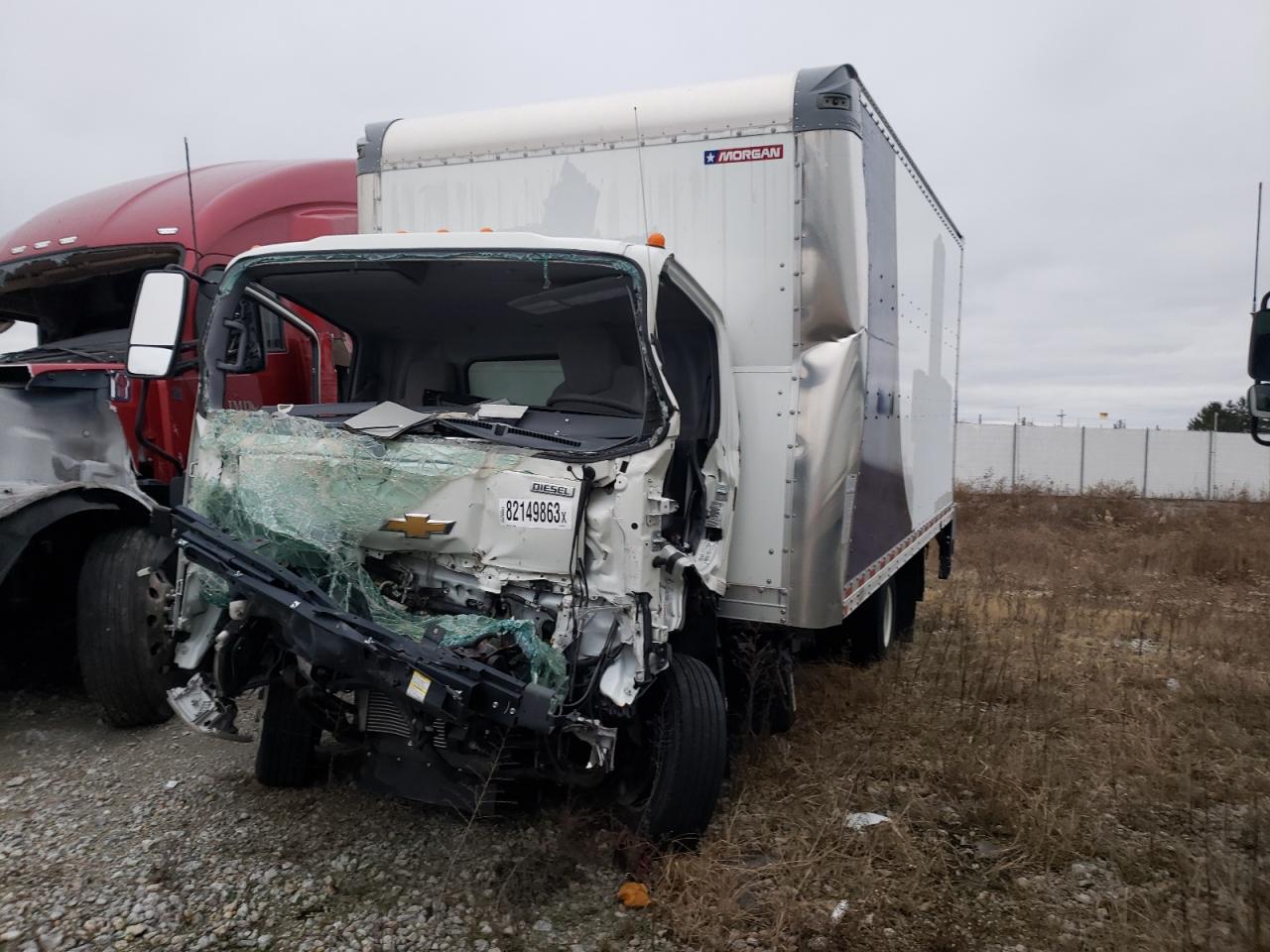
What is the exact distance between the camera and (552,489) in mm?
3512

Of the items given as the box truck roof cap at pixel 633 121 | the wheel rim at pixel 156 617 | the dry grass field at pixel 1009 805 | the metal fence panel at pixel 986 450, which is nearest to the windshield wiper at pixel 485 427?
the dry grass field at pixel 1009 805

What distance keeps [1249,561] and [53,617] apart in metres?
13.9

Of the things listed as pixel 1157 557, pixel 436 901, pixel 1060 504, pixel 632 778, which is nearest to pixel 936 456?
pixel 632 778

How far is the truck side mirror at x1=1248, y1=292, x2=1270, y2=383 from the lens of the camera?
4371 mm

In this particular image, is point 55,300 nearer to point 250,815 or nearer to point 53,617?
point 53,617

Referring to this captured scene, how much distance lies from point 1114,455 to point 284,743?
3138cm

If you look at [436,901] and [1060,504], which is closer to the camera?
[436,901]

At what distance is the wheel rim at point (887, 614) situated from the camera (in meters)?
6.98

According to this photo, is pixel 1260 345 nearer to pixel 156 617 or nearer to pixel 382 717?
pixel 382 717

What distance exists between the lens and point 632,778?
13.5ft

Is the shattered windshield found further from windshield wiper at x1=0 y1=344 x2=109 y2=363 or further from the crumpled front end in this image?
windshield wiper at x1=0 y1=344 x2=109 y2=363

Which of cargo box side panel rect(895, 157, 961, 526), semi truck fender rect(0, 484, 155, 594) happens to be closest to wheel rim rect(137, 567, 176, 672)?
semi truck fender rect(0, 484, 155, 594)

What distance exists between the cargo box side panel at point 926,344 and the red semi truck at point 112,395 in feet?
11.6

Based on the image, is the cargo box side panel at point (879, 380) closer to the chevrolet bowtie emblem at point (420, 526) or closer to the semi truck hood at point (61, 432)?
the chevrolet bowtie emblem at point (420, 526)
